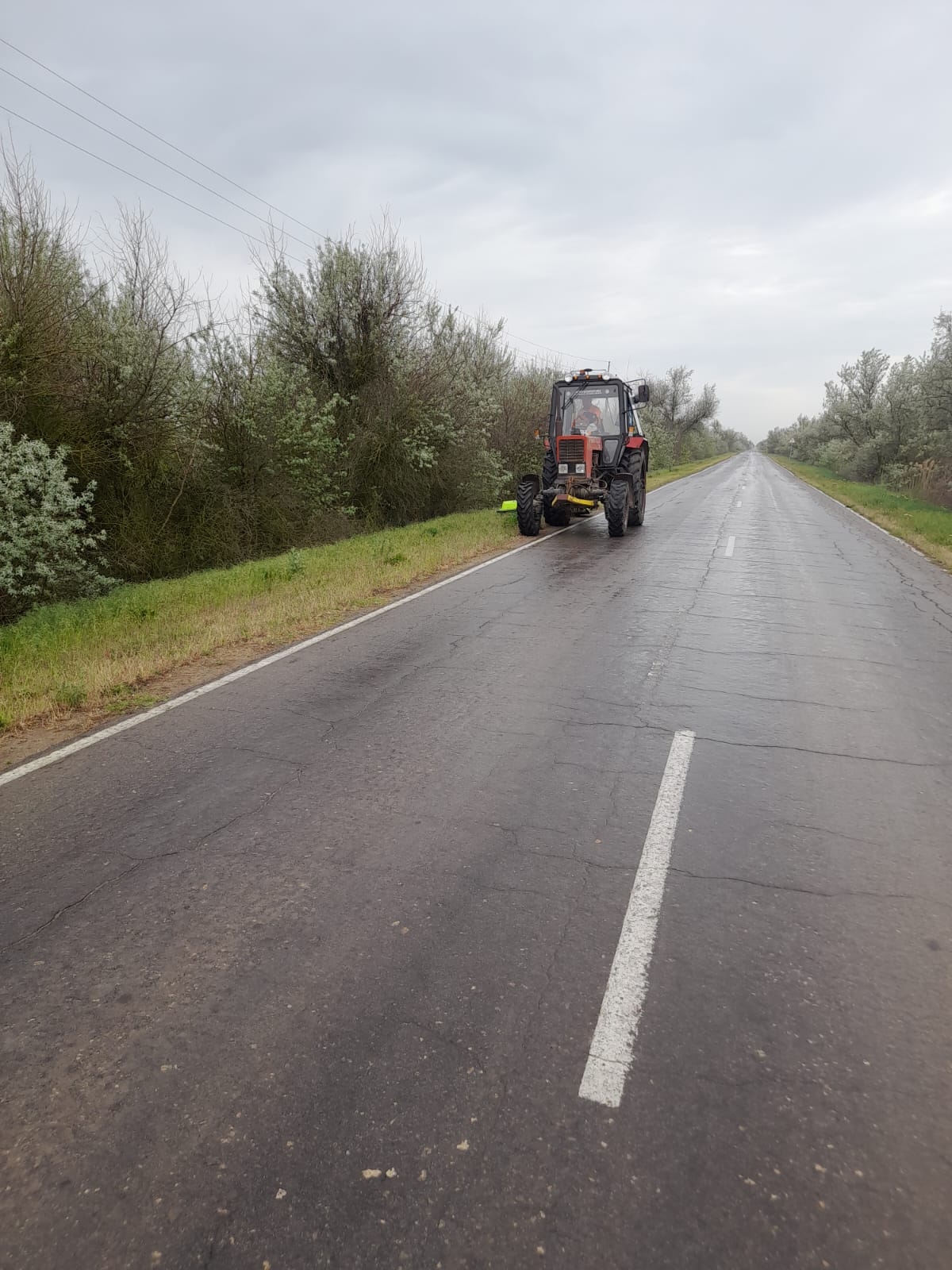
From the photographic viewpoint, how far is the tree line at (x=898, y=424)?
2748cm

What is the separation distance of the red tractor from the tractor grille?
2 cm

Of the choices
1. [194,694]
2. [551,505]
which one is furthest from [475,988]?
[551,505]

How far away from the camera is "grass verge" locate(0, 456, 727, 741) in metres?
5.86

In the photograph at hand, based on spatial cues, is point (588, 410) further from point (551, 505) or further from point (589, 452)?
point (551, 505)

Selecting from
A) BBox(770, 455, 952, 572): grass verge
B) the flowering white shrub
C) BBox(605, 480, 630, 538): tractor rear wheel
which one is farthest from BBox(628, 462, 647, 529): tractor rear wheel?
the flowering white shrub

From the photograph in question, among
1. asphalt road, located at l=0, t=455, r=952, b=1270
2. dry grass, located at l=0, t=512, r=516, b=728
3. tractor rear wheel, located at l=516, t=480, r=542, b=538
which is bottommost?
asphalt road, located at l=0, t=455, r=952, b=1270

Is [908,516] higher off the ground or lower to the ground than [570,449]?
lower

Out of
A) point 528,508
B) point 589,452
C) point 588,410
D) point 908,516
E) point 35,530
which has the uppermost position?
point 588,410

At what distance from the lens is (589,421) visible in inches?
582

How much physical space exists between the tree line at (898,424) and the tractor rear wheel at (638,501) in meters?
16.4

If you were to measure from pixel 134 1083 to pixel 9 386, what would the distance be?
10.5 meters

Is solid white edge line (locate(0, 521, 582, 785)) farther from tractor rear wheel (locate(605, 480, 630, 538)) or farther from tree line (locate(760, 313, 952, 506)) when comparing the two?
tree line (locate(760, 313, 952, 506))

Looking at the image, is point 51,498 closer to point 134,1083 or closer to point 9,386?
point 9,386

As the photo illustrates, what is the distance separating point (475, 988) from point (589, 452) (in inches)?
509
